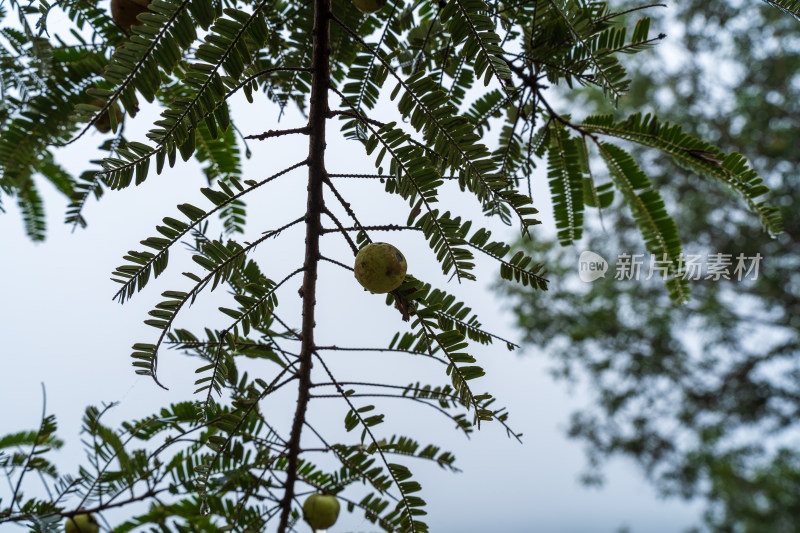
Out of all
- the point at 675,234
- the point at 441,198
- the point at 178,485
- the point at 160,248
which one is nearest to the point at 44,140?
the point at 160,248

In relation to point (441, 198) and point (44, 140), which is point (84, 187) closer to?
point (44, 140)

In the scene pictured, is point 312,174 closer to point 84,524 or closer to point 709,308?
point 84,524

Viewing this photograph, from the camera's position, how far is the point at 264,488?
955 mm

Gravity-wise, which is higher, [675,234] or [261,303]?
[675,234]

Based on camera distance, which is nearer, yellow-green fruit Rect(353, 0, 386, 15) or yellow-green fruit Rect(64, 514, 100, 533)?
yellow-green fruit Rect(353, 0, 386, 15)

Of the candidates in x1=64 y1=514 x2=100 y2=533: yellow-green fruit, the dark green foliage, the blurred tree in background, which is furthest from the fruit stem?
the blurred tree in background

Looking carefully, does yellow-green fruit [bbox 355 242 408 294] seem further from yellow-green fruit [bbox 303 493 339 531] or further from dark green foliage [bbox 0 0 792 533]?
yellow-green fruit [bbox 303 493 339 531]

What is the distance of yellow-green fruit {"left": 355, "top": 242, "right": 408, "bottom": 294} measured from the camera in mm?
712

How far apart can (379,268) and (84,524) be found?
0.84m

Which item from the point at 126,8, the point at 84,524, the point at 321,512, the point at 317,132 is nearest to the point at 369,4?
the point at 317,132

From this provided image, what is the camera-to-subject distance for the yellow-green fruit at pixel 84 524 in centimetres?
106

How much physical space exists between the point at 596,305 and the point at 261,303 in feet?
16.1

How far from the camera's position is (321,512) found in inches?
37.2

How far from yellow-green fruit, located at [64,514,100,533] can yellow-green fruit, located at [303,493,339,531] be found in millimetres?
450
